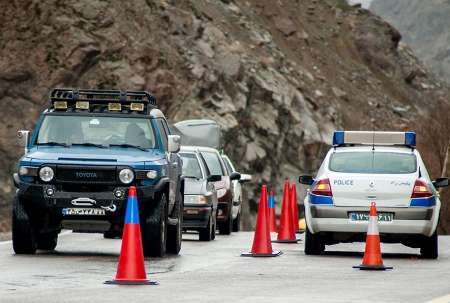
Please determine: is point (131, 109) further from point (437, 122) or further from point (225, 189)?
point (437, 122)

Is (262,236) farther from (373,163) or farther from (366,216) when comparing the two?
(373,163)

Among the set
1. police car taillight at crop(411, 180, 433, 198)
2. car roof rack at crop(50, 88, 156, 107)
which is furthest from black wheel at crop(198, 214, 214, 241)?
police car taillight at crop(411, 180, 433, 198)

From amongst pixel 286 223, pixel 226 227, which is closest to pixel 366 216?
pixel 286 223

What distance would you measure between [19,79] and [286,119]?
1423cm

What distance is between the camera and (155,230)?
17297mm

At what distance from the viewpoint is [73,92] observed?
18.8 m

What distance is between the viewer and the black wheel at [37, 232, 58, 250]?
18.9m

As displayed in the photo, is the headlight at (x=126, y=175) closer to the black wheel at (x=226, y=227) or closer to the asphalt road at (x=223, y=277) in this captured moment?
the asphalt road at (x=223, y=277)

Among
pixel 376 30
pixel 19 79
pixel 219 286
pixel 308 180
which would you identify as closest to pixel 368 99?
pixel 376 30

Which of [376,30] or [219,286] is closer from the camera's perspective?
[219,286]

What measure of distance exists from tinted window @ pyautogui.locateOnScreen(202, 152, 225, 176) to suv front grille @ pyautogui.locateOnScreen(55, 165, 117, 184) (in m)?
11.5

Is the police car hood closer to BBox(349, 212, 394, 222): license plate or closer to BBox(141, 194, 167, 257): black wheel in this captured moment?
BBox(141, 194, 167, 257): black wheel

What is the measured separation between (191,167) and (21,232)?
8.49 m

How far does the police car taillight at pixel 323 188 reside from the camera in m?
19.1
